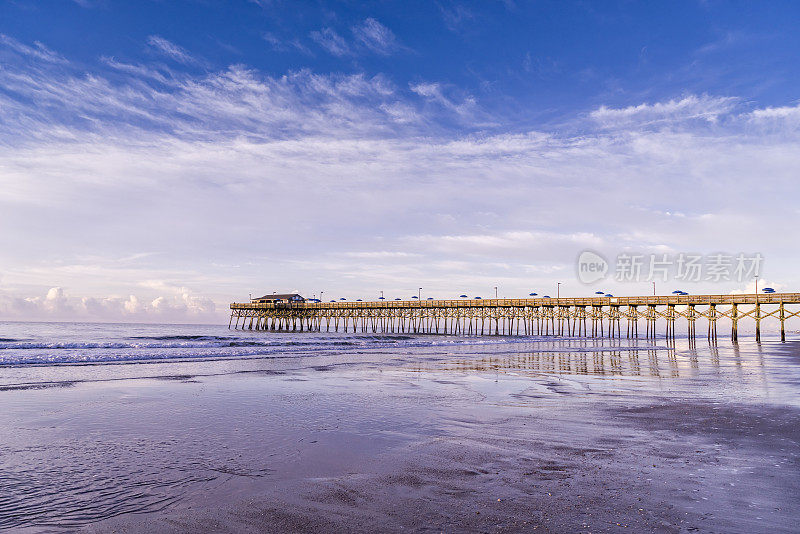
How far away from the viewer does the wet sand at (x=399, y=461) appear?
4391 millimetres

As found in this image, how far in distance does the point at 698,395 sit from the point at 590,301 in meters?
56.7

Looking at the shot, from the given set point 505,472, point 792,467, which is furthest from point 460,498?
point 792,467

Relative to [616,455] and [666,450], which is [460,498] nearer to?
[616,455]

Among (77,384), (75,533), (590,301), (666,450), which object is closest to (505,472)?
(666,450)

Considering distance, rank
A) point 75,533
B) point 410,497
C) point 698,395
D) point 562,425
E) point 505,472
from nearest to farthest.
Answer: point 75,533 < point 410,497 < point 505,472 < point 562,425 < point 698,395

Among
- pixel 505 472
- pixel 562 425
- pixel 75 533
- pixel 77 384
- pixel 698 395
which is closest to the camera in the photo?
pixel 75 533

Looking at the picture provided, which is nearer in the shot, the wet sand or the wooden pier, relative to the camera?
the wet sand

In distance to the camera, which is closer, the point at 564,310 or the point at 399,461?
the point at 399,461

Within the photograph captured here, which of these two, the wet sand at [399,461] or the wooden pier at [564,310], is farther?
the wooden pier at [564,310]

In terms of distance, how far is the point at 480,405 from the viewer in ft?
36.2

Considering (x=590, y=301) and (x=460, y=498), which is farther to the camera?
(x=590, y=301)

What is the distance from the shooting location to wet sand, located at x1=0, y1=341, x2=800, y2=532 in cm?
439

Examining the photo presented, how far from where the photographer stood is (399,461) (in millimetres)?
6371

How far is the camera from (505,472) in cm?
575
